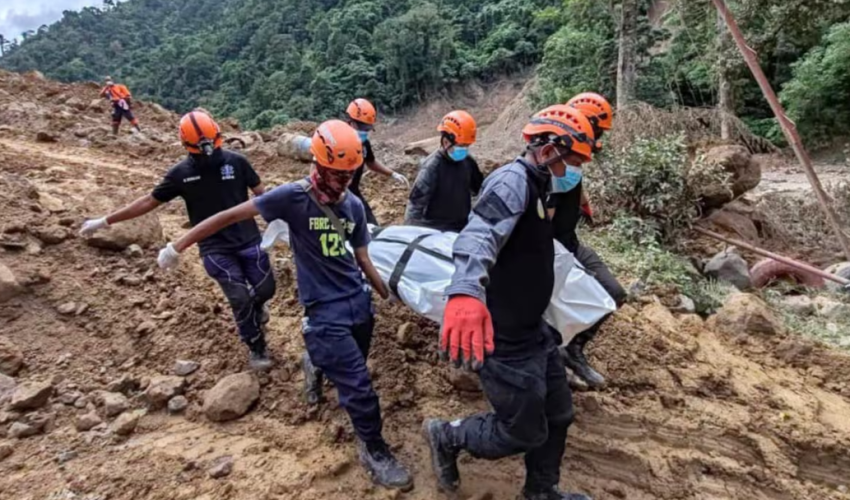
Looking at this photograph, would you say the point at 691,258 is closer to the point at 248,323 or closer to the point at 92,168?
the point at 248,323

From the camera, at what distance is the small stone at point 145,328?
3.86 metres

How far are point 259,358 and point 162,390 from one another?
0.57 metres

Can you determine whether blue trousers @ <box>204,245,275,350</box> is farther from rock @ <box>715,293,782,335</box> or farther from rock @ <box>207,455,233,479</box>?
rock @ <box>715,293,782,335</box>

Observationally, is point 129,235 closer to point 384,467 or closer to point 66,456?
point 66,456

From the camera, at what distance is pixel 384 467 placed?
2768 millimetres

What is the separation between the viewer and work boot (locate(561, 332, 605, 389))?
3.49 meters

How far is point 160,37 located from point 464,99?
3819 cm

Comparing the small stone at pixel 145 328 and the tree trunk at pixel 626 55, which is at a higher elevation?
the tree trunk at pixel 626 55

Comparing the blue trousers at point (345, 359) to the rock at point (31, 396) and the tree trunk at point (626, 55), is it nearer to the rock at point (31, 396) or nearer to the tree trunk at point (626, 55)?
the rock at point (31, 396)

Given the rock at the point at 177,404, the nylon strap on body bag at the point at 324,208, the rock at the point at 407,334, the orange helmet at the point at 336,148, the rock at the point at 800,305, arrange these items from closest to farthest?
1. the orange helmet at the point at 336,148
2. the nylon strap on body bag at the point at 324,208
3. the rock at the point at 177,404
4. the rock at the point at 407,334
5. the rock at the point at 800,305

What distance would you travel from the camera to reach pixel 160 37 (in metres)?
57.8

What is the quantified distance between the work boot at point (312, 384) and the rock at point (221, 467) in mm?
544

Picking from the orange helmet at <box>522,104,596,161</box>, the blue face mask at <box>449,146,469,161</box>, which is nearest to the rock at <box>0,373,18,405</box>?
the blue face mask at <box>449,146,469,161</box>

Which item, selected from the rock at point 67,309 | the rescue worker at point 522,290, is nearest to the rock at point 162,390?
the rock at point 67,309
